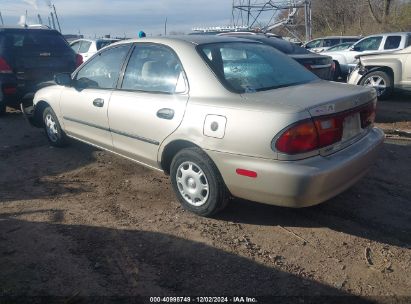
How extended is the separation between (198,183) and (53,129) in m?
3.20

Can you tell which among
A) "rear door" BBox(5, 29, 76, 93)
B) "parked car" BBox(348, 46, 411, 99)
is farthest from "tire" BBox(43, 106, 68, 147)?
"parked car" BBox(348, 46, 411, 99)

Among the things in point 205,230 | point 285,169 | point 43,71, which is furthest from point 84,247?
point 43,71

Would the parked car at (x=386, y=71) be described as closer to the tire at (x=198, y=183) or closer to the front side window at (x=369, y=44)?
the front side window at (x=369, y=44)

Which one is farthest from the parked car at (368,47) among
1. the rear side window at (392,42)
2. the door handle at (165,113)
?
the door handle at (165,113)

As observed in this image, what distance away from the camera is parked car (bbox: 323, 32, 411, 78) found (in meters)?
12.2

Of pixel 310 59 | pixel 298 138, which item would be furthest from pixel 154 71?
pixel 310 59

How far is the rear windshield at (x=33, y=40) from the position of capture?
25.6 feet

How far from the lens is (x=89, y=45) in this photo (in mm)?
13336

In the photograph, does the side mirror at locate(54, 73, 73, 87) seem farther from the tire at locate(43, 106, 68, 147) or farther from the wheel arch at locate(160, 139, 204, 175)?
the wheel arch at locate(160, 139, 204, 175)

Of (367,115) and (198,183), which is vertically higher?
(367,115)

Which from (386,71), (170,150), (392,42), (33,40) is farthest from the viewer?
(392,42)

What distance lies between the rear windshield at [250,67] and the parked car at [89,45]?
9.60m

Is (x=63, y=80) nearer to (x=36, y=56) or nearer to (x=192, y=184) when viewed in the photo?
(x=192, y=184)

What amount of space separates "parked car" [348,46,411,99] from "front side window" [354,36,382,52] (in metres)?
4.06
